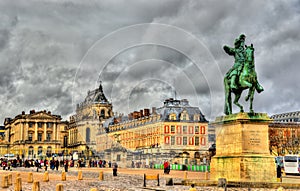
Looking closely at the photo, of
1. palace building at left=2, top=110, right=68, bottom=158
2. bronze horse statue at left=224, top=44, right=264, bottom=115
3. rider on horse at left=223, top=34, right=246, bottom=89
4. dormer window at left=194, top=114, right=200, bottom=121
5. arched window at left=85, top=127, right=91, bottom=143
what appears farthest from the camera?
palace building at left=2, top=110, right=68, bottom=158

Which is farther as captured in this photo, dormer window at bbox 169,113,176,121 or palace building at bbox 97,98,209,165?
dormer window at bbox 169,113,176,121

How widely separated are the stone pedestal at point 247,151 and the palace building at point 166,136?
62.5 metres

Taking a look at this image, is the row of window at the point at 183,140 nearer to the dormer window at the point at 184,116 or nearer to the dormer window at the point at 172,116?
the dormer window at the point at 172,116

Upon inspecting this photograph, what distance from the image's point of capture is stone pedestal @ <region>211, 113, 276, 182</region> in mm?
26844

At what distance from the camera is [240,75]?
28.6 m

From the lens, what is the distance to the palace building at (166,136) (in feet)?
316

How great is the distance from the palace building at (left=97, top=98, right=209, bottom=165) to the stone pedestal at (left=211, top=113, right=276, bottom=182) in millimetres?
62545

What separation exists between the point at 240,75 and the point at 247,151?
427 cm

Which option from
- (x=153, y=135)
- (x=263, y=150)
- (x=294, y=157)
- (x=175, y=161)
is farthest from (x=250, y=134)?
(x=153, y=135)

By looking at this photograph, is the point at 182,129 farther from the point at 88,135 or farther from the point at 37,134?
the point at 37,134

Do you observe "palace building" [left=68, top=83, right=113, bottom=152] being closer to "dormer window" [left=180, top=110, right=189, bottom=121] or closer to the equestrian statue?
"dormer window" [left=180, top=110, right=189, bottom=121]

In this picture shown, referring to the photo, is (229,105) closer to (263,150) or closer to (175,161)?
(263,150)

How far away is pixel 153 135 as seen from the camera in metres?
103

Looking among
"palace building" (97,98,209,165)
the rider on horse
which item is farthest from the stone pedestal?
"palace building" (97,98,209,165)
